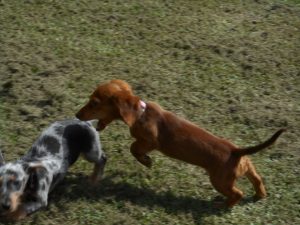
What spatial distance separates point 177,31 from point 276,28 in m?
1.42

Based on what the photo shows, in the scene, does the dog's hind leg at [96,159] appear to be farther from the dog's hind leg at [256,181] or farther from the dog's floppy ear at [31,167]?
the dog's hind leg at [256,181]

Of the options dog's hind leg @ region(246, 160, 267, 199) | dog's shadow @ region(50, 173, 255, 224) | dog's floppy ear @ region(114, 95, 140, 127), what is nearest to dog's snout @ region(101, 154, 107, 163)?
dog's shadow @ region(50, 173, 255, 224)

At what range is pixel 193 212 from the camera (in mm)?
5387

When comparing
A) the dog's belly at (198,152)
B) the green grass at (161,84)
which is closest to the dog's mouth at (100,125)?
the green grass at (161,84)

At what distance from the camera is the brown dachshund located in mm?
5219

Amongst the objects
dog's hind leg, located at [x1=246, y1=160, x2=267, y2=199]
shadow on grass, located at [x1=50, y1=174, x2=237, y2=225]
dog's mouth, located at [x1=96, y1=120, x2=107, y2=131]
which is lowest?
shadow on grass, located at [x1=50, y1=174, x2=237, y2=225]

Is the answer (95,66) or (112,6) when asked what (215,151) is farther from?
(112,6)

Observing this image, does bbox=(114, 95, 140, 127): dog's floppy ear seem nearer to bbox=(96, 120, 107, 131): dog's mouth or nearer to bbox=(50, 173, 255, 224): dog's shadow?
bbox=(96, 120, 107, 131): dog's mouth

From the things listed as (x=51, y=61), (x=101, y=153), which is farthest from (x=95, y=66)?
(x=101, y=153)

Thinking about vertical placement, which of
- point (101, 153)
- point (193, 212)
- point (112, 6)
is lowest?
point (193, 212)

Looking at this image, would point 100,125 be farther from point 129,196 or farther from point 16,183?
point 16,183

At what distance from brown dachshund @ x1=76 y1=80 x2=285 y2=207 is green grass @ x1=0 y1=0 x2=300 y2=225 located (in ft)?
1.19

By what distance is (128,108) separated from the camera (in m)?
5.32

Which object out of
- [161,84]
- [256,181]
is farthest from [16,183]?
[161,84]
